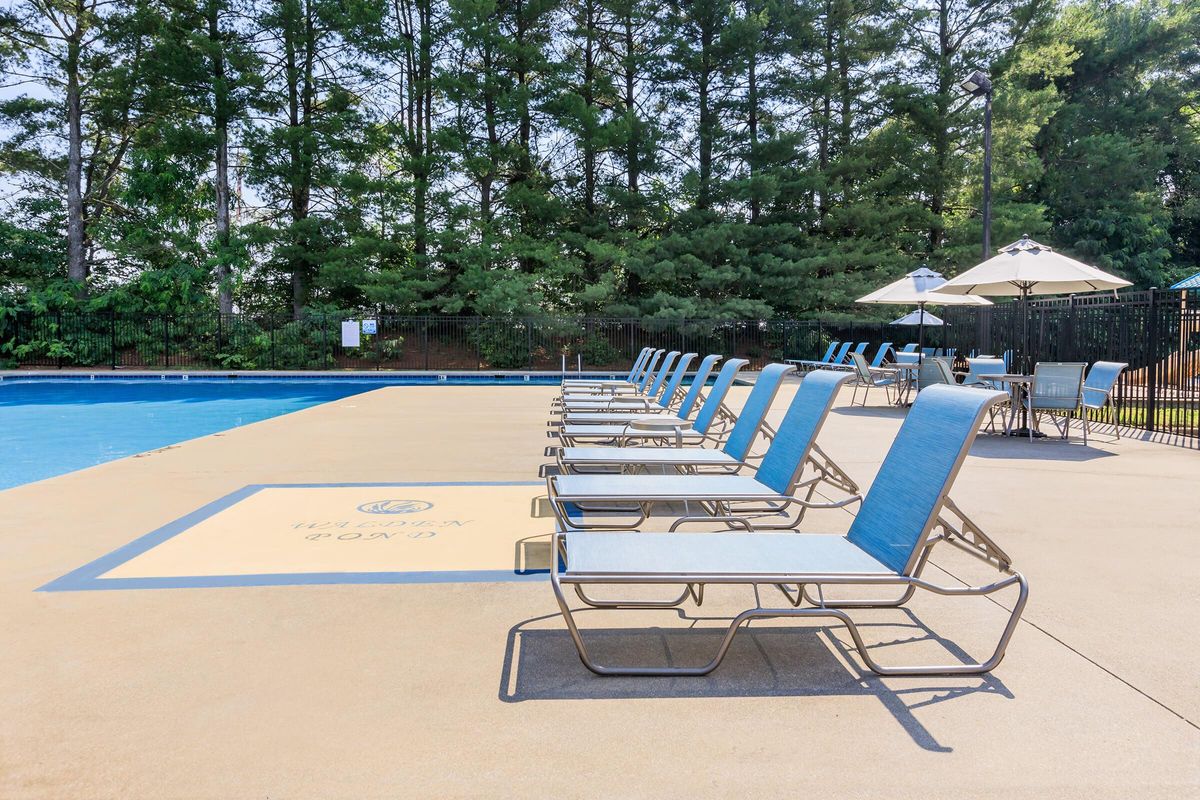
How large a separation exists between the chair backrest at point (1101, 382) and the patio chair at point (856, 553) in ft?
24.2

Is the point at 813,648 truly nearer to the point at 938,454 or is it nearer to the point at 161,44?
the point at 938,454

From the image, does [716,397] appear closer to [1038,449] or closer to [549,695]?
[549,695]

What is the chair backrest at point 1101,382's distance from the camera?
357 inches

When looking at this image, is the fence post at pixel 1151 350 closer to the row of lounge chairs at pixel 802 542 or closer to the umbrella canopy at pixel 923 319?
the umbrella canopy at pixel 923 319

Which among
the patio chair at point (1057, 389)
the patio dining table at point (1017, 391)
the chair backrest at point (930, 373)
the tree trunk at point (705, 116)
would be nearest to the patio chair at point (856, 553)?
the patio dining table at point (1017, 391)

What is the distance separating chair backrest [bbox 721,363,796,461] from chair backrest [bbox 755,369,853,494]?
57 cm

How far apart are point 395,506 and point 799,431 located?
2.90 meters

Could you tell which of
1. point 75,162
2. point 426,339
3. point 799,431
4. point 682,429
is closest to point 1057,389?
point 682,429

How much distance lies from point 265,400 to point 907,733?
17246 millimetres

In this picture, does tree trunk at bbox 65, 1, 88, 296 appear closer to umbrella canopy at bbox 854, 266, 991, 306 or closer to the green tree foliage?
the green tree foliage

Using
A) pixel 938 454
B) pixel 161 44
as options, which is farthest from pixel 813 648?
pixel 161 44

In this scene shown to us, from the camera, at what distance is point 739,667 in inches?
112

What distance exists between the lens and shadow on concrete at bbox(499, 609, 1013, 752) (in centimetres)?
263

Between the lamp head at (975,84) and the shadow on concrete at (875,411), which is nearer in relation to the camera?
the shadow on concrete at (875,411)
